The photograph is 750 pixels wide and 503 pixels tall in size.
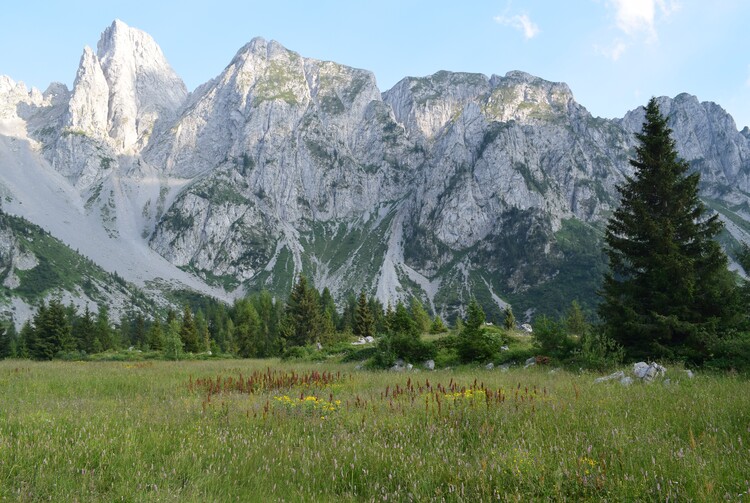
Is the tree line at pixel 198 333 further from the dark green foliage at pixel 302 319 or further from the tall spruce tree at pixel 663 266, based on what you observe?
the tall spruce tree at pixel 663 266

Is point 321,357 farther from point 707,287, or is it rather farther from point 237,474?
point 237,474

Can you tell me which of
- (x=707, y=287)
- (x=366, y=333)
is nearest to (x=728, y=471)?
(x=707, y=287)

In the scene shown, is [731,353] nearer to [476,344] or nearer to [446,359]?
[476,344]

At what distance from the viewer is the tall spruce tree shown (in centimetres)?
1516

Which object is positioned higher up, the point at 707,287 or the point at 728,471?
the point at 707,287

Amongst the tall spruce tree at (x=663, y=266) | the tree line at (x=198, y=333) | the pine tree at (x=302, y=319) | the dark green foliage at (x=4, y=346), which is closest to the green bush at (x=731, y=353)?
the tall spruce tree at (x=663, y=266)

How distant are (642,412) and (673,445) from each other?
2.02 meters

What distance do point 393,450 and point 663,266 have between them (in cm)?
1575

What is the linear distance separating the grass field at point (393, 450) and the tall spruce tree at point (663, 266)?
827 centimetres

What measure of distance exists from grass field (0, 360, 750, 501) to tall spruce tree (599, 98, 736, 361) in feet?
27.1

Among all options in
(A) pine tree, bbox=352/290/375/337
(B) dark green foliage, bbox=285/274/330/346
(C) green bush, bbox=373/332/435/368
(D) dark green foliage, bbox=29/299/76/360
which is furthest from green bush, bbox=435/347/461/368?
(D) dark green foliage, bbox=29/299/76/360

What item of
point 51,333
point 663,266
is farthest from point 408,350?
point 51,333

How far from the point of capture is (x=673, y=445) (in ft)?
15.3

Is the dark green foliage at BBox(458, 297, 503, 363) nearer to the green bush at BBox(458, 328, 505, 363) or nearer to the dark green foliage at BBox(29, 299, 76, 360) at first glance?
the green bush at BBox(458, 328, 505, 363)
